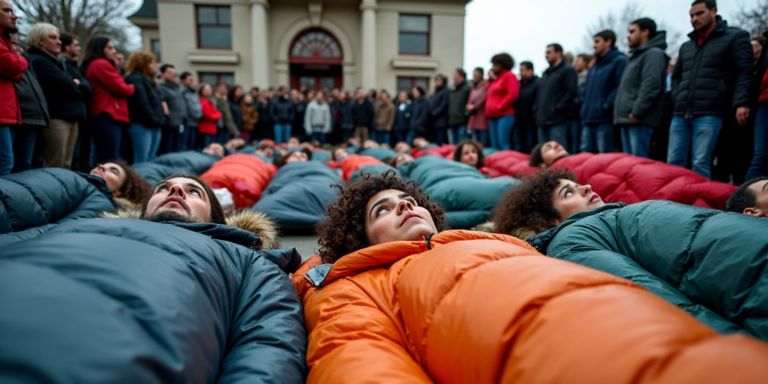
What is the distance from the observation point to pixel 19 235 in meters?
2.27

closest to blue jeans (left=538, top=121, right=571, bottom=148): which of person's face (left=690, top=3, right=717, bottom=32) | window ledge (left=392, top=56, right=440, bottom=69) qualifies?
person's face (left=690, top=3, right=717, bottom=32)

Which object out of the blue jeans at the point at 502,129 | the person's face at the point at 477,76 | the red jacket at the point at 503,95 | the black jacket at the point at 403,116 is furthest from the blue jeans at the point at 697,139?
the black jacket at the point at 403,116

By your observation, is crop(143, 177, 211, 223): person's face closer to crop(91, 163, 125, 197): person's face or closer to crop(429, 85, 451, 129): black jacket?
crop(91, 163, 125, 197): person's face

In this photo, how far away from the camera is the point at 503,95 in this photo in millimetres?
7246

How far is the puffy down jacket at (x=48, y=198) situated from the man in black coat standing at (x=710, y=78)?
5.59 m

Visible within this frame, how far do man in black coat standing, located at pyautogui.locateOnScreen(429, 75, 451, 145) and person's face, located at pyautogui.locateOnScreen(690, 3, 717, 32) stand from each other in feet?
19.4

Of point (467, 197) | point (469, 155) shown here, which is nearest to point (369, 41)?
point (469, 155)

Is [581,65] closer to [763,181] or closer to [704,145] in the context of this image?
[704,145]

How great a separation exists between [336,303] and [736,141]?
5.93 metres

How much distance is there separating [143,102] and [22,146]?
1914 mm

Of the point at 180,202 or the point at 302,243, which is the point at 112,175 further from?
the point at 180,202

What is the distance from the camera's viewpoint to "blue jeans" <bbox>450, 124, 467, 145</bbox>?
9520 millimetres

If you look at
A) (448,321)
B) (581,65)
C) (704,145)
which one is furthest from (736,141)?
(448,321)

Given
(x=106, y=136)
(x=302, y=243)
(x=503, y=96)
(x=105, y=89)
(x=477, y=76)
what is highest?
(x=477, y=76)
